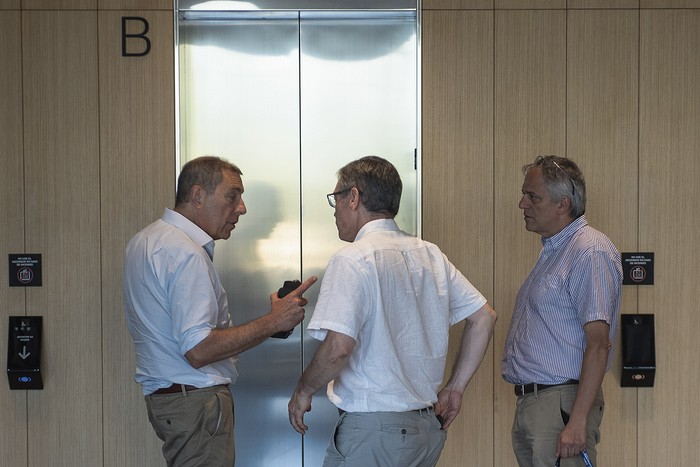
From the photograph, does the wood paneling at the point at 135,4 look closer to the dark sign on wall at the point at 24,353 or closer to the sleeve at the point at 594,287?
the dark sign on wall at the point at 24,353

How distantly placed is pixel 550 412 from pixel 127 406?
2.32m

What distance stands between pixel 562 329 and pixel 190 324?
141 centimetres

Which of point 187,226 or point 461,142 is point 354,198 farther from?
point 461,142

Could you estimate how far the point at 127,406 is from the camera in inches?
167

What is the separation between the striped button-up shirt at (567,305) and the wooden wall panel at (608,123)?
1.14 meters

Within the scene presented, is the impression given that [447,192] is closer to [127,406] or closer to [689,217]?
[689,217]

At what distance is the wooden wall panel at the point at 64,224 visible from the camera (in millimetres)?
4172

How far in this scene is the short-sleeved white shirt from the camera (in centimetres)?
258

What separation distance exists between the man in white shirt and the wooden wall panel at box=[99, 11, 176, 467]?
3.33 ft

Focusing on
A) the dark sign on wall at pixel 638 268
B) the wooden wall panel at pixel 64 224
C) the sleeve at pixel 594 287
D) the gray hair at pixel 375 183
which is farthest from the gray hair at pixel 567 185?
the wooden wall panel at pixel 64 224

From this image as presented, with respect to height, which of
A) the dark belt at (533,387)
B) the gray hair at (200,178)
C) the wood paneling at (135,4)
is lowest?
the dark belt at (533,387)

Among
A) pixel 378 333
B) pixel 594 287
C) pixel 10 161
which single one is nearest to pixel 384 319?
pixel 378 333

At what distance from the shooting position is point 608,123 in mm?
4203

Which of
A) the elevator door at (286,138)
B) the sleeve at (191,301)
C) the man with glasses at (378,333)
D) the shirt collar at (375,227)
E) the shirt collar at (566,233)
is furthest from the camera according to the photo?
the elevator door at (286,138)
